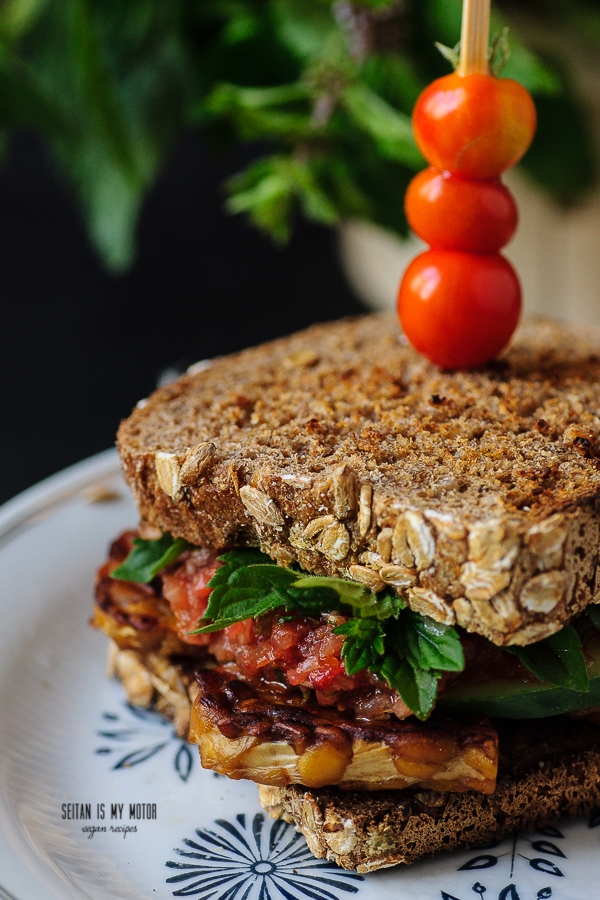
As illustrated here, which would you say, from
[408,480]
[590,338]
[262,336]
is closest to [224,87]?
[262,336]

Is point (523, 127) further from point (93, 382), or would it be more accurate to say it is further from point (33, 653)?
point (93, 382)

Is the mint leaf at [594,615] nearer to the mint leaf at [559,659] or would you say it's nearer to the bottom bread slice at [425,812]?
the mint leaf at [559,659]

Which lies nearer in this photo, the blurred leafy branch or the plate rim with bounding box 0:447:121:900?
the plate rim with bounding box 0:447:121:900

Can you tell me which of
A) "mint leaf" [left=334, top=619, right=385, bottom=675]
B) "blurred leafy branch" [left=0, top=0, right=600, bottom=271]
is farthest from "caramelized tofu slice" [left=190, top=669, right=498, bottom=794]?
"blurred leafy branch" [left=0, top=0, right=600, bottom=271]

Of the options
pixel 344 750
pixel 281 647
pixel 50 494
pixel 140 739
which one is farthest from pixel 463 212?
pixel 50 494

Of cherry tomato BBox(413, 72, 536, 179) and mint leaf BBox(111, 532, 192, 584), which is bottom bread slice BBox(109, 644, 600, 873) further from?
cherry tomato BBox(413, 72, 536, 179)
